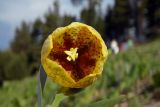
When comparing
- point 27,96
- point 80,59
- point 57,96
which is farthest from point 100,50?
point 27,96

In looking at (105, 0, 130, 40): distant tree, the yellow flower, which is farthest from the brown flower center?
(105, 0, 130, 40): distant tree

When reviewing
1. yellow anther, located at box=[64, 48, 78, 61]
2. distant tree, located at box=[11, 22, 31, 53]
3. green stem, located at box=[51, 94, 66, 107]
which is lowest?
distant tree, located at box=[11, 22, 31, 53]

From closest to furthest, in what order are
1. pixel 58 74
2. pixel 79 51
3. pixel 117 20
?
1. pixel 58 74
2. pixel 79 51
3. pixel 117 20

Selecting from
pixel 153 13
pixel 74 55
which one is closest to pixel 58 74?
pixel 74 55

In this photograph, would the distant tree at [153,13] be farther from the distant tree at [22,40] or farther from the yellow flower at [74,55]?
the yellow flower at [74,55]

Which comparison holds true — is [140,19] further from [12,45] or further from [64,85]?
[64,85]

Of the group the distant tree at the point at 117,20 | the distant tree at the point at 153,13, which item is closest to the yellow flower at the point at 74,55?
the distant tree at the point at 153,13

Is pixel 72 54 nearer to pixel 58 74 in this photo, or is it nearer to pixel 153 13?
pixel 58 74

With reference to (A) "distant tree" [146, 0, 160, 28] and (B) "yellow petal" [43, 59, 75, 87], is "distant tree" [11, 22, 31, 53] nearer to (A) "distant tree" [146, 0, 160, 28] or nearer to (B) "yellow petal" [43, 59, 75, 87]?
(A) "distant tree" [146, 0, 160, 28]
